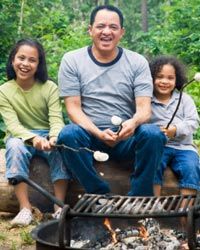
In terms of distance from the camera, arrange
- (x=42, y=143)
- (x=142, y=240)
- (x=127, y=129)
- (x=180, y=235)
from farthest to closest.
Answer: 1. (x=42, y=143)
2. (x=127, y=129)
3. (x=180, y=235)
4. (x=142, y=240)

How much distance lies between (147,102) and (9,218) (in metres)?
1.41

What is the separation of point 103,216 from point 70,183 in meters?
1.58

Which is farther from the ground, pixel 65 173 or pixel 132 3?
pixel 132 3

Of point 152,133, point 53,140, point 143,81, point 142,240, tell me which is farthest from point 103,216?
point 143,81

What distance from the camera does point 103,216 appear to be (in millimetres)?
2943

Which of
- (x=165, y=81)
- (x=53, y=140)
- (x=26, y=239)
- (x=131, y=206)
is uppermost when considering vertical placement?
(x=165, y=81)

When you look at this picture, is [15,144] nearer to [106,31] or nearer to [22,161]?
[22,161]

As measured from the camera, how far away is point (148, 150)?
3.94 m

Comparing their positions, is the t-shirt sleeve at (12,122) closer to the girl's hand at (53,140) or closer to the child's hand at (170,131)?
the girl's hand at (53,140)

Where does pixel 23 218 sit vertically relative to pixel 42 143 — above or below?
below

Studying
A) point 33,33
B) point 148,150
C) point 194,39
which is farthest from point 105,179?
point 194,39

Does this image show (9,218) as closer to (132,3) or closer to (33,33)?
(33,33)

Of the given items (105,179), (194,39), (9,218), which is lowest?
(9,218)

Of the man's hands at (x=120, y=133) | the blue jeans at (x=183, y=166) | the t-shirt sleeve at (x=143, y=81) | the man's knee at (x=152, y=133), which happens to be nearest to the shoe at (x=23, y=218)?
the man's hands at (x=120, y=133)
